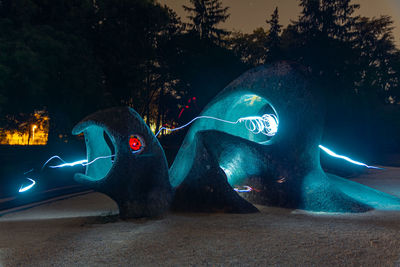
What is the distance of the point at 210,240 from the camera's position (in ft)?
15.1

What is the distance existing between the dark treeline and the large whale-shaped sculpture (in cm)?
815

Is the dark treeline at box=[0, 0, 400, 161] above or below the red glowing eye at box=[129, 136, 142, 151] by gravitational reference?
above

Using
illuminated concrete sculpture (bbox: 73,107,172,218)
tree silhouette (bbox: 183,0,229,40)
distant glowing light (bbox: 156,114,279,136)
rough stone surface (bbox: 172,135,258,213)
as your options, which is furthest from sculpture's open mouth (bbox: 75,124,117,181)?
tree silhouette (bbox: 183,0,229,40)

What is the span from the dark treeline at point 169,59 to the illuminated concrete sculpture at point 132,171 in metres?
7.88

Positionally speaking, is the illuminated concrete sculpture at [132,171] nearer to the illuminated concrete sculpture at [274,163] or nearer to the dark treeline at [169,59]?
the illuminated concrete sculpture at [274,163]

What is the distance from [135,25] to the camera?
2098 centimetres

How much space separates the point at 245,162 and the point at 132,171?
3.04 meters

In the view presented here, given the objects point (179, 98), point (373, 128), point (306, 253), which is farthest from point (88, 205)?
point (373, 128)

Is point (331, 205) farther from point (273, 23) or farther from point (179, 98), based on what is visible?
point (273, 23)

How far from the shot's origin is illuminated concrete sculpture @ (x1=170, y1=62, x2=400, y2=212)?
6805mm

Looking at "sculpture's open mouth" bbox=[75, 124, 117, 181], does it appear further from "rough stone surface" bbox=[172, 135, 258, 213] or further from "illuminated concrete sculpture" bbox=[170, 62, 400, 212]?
"rough stone surface" bbox=[172, 135, 258, 213]

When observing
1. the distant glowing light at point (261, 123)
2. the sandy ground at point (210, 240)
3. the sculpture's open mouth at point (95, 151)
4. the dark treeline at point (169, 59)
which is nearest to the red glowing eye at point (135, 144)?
the sculpture's open mouth at point (95, 151)

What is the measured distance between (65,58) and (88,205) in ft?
26.6

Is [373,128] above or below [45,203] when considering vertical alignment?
above
